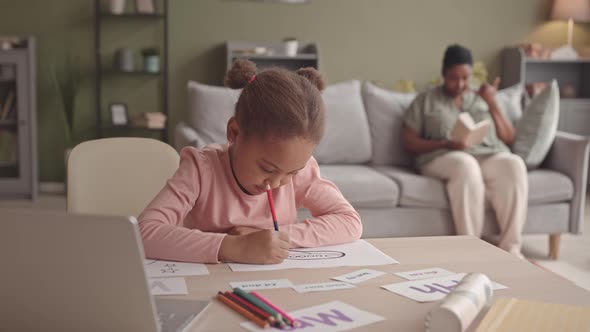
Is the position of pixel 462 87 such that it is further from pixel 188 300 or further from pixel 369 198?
pixel 188 300

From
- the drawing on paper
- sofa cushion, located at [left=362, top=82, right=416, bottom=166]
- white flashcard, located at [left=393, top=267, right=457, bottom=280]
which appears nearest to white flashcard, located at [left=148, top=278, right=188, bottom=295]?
the drawing on paper

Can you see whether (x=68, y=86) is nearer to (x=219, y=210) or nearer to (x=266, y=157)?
(x=219, y=210)

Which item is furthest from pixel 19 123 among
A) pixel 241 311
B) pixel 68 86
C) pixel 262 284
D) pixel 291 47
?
pixel 241 311

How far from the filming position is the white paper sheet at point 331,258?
1149 millimetres

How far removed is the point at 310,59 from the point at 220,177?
12.2ft

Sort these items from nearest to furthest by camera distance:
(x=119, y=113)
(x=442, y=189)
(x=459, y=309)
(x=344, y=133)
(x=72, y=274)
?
1. (x=72, y=274)
2. (x=459, y=309)
3. (x=442, y=189)
4. (x=344, y=133)
5. (x=119, y=113)

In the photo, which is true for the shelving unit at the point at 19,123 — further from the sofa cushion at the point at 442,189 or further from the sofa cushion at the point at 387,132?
the sofa cushion at the point at 442,189

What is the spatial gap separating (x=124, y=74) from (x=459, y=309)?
14.6 feet

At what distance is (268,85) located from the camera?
4.15 feet

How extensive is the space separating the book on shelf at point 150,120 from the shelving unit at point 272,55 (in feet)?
1.99

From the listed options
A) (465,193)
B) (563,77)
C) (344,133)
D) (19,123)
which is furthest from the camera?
(563,77)

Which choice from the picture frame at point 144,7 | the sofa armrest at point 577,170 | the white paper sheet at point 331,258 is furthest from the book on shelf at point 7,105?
the white paper sheet at point 331,258

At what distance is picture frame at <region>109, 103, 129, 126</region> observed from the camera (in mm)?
4824

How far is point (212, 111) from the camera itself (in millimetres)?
3512
